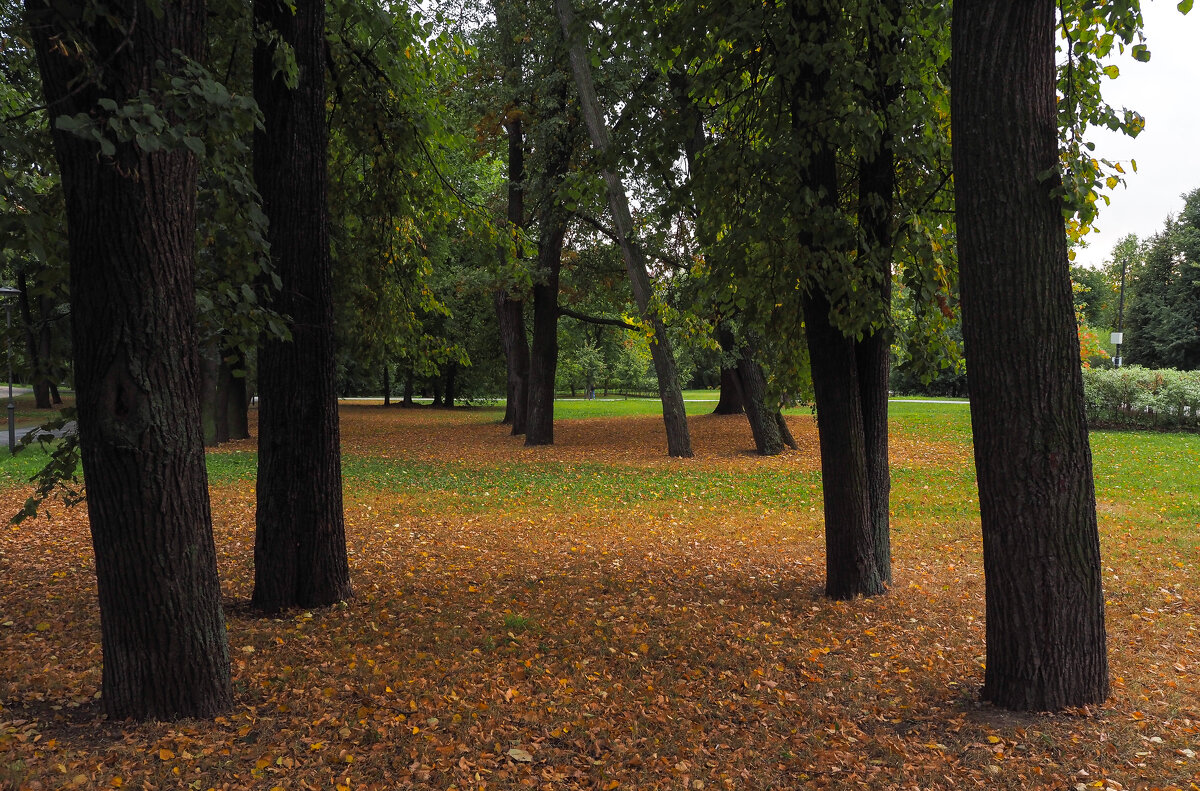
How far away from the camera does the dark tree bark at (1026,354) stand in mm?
3807

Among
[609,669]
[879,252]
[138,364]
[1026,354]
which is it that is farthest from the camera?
[879,252]

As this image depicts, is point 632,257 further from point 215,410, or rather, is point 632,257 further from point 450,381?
point 450,381

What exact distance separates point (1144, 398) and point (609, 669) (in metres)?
22.2

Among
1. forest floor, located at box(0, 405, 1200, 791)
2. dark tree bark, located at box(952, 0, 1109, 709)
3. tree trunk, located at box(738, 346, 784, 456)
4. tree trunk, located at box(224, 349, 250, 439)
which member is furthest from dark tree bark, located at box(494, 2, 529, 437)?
dark tree bark, located at box(952, 0, 1109, 709)

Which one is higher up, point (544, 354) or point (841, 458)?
point (544, 354)

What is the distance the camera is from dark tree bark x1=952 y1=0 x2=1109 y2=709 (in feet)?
12.5

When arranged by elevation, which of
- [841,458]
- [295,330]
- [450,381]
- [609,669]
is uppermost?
[450,381]

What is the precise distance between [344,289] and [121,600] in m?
5.00

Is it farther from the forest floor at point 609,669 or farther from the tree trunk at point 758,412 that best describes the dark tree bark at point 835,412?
the tree trunk at point 758,412

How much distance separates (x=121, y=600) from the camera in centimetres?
356

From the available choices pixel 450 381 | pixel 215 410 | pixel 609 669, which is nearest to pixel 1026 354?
pixel 609 669

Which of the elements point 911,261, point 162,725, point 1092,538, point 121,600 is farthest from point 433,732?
point 911,261

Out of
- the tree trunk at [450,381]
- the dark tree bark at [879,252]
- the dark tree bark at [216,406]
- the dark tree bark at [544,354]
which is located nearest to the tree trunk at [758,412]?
the dark tree bark at [544,354]

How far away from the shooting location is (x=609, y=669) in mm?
4852
